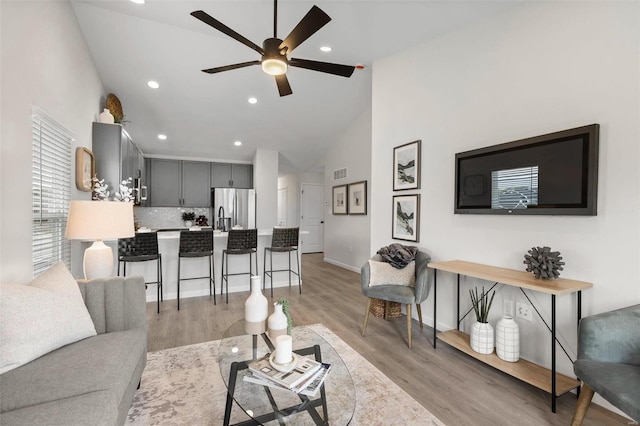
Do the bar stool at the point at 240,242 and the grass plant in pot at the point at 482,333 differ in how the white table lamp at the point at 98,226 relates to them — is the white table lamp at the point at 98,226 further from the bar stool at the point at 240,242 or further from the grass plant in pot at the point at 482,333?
the grass plant in pot at the point at 482,333

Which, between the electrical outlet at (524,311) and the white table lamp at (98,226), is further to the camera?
the electrical outlet at (524,311)

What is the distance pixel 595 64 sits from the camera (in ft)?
6.64

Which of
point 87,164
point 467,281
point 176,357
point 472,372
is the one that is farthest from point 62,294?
point 467,281

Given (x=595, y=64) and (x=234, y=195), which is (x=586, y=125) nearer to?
(x=595, y=64)

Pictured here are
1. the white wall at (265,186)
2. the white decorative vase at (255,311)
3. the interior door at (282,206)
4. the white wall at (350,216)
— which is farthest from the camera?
Result: the interior door at (282,206)

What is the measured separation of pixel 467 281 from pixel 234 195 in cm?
527

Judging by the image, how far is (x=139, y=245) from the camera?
369 centimetres

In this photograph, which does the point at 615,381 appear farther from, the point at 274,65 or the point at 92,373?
the point at 274,65

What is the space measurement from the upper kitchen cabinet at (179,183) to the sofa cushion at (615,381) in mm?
6896

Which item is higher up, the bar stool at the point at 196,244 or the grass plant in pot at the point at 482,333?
the bar stool at the point at 196,244

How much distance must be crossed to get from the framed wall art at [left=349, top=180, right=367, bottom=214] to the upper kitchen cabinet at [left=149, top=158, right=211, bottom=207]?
3.32m

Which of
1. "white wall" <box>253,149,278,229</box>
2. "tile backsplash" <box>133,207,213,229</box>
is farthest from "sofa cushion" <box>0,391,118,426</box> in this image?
"tile backsplash" <box>133,207,213,229</box>

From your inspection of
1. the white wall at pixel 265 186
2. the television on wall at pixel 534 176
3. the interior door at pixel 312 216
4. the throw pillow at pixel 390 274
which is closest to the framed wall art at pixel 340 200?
the white wall at pixel 265 186

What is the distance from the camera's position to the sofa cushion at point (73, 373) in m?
1.26
